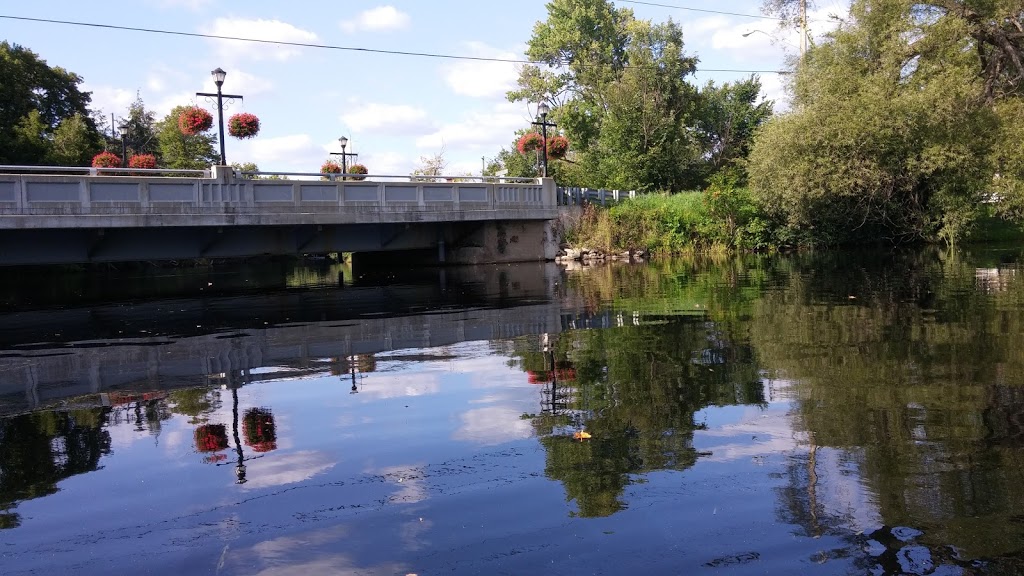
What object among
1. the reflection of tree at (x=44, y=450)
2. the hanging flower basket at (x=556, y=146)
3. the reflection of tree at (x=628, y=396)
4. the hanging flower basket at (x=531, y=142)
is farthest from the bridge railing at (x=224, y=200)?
the reflection of tree at (x=628, y=396)

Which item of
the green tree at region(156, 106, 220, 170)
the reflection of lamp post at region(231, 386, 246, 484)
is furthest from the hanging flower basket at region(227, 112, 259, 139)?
the green tree at region(156, 106, 220, 170)

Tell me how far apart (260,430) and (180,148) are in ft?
186

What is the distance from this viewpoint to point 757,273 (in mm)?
25391

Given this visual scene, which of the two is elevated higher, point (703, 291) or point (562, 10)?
point (562, 10)

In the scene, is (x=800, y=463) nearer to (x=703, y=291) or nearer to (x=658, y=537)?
(x=658, y=537)

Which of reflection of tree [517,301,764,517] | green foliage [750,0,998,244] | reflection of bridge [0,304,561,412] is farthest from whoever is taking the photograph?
green foliage [750,0,998,244]

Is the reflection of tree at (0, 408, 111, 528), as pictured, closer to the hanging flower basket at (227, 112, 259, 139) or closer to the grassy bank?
the hanging flower basket at (227, 112, 259, 139)

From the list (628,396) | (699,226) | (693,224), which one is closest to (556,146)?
(693,224)

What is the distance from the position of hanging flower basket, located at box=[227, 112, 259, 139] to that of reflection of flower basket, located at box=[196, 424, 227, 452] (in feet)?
71.2

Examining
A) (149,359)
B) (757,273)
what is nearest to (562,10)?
(757,273)

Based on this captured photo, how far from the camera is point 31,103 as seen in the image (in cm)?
4941

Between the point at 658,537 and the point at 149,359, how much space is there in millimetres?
9448

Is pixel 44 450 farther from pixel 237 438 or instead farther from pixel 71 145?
pixel 71 145

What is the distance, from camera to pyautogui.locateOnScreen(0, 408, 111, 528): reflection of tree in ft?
19.2
